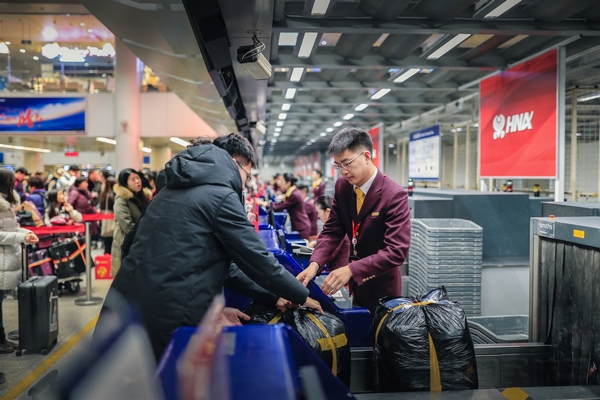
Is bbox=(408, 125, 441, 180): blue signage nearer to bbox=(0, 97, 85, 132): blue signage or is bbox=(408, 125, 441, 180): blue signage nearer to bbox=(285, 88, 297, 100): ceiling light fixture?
bbox=(285, 88, 297, 100): ceiling light fixture

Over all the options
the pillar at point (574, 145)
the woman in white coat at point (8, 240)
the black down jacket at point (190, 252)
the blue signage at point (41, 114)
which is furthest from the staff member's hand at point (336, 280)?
the blue signage at point (41, 114)

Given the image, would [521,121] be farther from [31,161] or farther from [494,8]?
[31,161]

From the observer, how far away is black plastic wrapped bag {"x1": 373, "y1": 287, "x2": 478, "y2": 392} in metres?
2.09

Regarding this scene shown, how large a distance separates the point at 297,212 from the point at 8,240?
4.36 metres

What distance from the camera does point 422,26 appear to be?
5.38 metres

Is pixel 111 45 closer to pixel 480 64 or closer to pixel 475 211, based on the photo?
pixel 480 64

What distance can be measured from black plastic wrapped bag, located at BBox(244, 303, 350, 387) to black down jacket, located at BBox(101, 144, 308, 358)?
0.14 meters

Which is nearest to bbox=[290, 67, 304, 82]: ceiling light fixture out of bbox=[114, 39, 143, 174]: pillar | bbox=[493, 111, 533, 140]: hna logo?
bbox=[493, 111, 533, 140]: hna logo

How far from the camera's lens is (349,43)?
6.97m

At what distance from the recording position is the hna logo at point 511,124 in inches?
272

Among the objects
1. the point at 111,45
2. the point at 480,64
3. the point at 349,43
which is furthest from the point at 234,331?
the point at 111,45

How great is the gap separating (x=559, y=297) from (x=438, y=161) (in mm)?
9070

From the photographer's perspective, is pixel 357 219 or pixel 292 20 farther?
pixel 292 20

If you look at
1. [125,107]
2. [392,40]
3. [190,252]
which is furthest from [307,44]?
[125,107]
